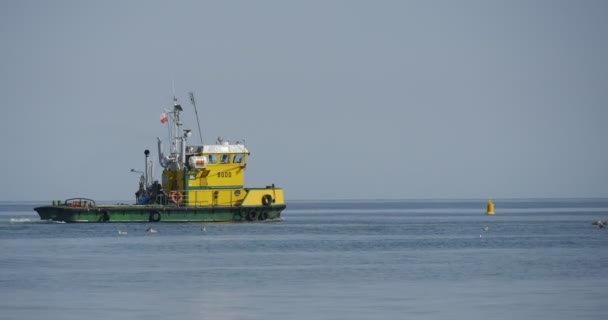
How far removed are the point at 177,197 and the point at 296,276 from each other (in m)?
35.7

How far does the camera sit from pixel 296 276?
1638 inches

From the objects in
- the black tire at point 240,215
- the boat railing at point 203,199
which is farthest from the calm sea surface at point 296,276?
the black tire at point 240,215

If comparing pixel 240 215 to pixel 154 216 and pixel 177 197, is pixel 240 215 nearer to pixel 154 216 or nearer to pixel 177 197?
pixel 177 197

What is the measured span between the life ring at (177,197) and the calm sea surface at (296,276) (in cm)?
545

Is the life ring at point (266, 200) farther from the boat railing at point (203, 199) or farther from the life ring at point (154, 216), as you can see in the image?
the life ring at point (154, 216)

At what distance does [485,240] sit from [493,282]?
1114 inches

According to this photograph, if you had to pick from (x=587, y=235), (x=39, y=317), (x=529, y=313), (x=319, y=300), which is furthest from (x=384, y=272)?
(x=587, y=235)

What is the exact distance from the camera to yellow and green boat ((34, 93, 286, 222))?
75250mm

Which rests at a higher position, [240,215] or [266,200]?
[266,200]

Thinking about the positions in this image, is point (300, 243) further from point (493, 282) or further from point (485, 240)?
point (493, 282)

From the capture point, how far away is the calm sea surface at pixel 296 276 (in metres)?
31.4

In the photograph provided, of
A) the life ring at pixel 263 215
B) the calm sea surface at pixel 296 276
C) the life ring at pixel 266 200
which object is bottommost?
the calm sea surface at pixel 296 276

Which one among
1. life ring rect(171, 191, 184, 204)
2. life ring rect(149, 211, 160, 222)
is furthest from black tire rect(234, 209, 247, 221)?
life ring rect(149, 211, 160, 222)

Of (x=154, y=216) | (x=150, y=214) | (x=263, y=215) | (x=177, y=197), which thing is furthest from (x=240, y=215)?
(x=150, y=214)
